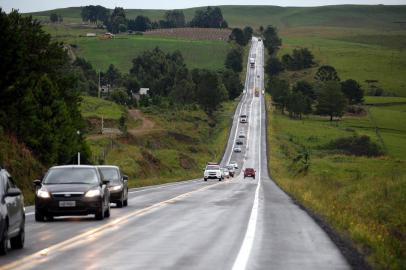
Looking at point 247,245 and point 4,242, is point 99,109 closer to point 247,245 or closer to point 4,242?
point 247,245

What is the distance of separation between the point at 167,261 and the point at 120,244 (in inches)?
132

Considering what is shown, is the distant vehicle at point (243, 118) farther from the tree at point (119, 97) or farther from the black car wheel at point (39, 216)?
the black car wheel at point (39, 216)

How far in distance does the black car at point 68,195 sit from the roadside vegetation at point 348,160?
21.3 ft

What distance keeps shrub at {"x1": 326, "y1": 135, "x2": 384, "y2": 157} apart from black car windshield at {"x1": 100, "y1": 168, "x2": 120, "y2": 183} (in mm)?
93954

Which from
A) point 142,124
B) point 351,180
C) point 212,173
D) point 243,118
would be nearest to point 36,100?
point 351,180

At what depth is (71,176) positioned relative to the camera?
2712 cm

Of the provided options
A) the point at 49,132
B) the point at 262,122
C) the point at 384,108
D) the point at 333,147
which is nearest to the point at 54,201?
the point at 49,132

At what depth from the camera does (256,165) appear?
122 meters

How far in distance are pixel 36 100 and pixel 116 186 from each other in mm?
26916

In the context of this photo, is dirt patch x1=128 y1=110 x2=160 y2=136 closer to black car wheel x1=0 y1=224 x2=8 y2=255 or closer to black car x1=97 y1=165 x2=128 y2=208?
black car x1=97 y1=165 x2=128 y2=208

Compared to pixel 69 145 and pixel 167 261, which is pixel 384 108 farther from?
pixel 167 261

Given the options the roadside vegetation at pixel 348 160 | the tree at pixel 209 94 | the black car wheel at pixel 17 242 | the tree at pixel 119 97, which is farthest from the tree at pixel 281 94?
the black car wheel at pixel 17 242

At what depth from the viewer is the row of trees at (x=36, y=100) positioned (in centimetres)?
5528

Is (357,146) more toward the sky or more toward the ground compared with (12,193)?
more toward the ground
